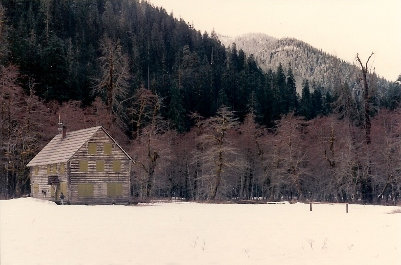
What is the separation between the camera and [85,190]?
181 feet

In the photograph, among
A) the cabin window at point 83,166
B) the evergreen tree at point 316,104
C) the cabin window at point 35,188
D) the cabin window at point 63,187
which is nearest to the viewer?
the cabin window at point 63,187

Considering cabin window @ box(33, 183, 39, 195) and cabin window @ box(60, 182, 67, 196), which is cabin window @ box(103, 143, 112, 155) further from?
cabin window @ box(33, 183, 39, 195)

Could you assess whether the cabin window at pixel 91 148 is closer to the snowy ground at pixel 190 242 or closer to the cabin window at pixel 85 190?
the cabin window at pixel 85 190

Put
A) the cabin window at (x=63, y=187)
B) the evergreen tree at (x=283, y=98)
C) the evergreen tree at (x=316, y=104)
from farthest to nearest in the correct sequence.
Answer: the evergreen tree at (x=316, y=104)
the evergreen tree at (x=283, y=98)
the cabin window at (x=63, y=187)

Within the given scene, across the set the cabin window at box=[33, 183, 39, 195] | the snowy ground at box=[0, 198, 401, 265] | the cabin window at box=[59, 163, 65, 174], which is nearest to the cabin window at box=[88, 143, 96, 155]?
the cabin window at box=[59, 163, 65, 174]

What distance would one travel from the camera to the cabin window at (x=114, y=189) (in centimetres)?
5612

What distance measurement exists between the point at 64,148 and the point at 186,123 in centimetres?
5794

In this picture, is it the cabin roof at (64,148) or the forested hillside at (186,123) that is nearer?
the cabin roof at (64,148)

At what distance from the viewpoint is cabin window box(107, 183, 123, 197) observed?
5612cm

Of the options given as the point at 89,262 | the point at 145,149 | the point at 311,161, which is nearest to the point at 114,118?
the point at 145,149

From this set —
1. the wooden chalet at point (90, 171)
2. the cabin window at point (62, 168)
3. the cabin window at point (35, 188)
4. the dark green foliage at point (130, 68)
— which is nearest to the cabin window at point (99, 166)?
the wooden chalet at point (90, 171)

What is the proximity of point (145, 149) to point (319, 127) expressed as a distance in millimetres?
36333

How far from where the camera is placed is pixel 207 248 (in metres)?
21.2

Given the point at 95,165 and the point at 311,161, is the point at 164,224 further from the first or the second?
the point at 311,161
